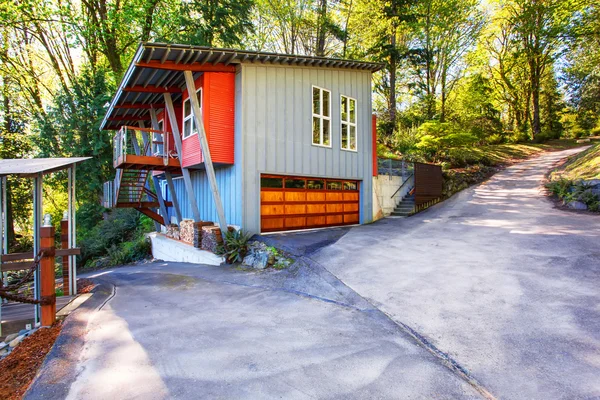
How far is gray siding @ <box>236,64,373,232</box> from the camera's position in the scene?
33.6 ft

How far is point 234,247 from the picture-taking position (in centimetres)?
957

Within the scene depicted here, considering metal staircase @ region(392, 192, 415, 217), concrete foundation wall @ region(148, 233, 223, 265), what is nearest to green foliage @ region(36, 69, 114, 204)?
concrete foundation wall @ region(148, 233, 223, 265)

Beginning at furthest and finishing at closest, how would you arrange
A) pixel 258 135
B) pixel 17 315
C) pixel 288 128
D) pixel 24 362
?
pixel 288 128
pixel 258 135
pixel 17 315
pixel 24 362

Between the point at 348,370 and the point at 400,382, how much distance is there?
517 mm

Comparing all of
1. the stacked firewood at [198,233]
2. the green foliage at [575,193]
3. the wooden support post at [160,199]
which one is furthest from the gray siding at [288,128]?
the green foliage at [575,193]

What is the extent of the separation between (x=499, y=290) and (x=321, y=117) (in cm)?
848

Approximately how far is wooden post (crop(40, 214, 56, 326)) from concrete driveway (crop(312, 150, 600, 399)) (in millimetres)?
4738

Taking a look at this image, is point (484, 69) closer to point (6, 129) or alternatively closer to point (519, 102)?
point (519, 102)

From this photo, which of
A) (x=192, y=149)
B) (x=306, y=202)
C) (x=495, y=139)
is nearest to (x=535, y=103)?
(x=495, y=139)

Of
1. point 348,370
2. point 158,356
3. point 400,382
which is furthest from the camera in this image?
point 158,356

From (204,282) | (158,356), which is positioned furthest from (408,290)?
(204,282)

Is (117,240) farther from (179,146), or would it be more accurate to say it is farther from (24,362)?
(24,362)

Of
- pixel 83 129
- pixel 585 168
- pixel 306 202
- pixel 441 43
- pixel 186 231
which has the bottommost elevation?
pixel 186 231

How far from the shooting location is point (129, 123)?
1661cm
